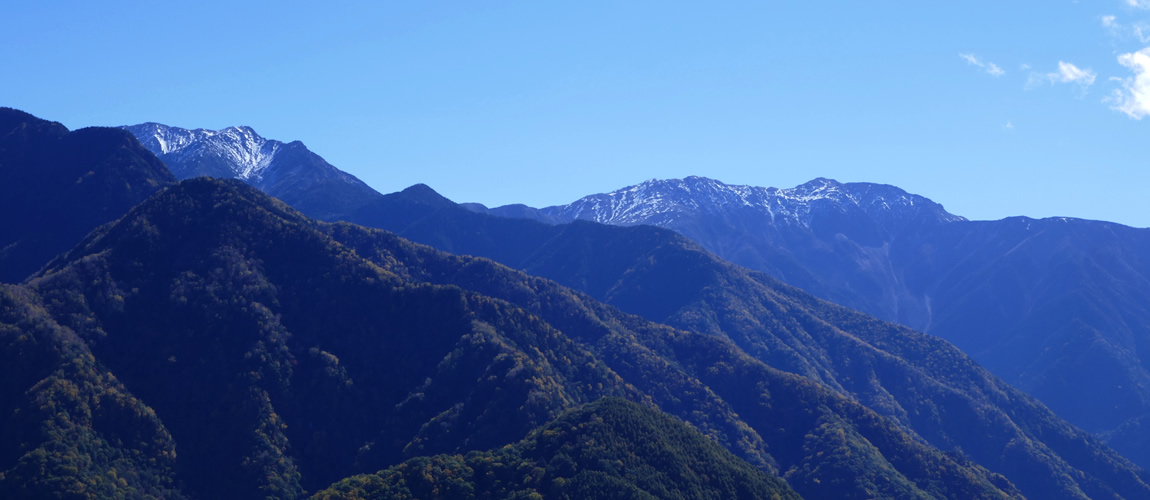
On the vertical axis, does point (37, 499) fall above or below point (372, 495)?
below

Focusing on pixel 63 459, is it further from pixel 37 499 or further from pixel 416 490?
pixel 416 490

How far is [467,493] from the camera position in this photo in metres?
199

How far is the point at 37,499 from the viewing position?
18975cm

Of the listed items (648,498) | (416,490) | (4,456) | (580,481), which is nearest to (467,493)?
(416,490)

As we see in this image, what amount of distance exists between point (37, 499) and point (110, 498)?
12492 mm

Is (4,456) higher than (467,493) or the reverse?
the reverse

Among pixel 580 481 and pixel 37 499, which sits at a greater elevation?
pixel 580 481

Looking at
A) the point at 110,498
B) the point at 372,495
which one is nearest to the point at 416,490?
the point at 372,495

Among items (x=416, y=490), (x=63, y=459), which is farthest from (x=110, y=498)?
(x=416, y=490)

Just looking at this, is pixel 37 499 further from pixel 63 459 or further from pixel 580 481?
pixel 580 481

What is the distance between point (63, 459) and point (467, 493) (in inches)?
3052

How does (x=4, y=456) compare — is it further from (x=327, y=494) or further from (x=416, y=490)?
(x=416, y=490)

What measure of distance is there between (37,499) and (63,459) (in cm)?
949

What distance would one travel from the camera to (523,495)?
196 meters
